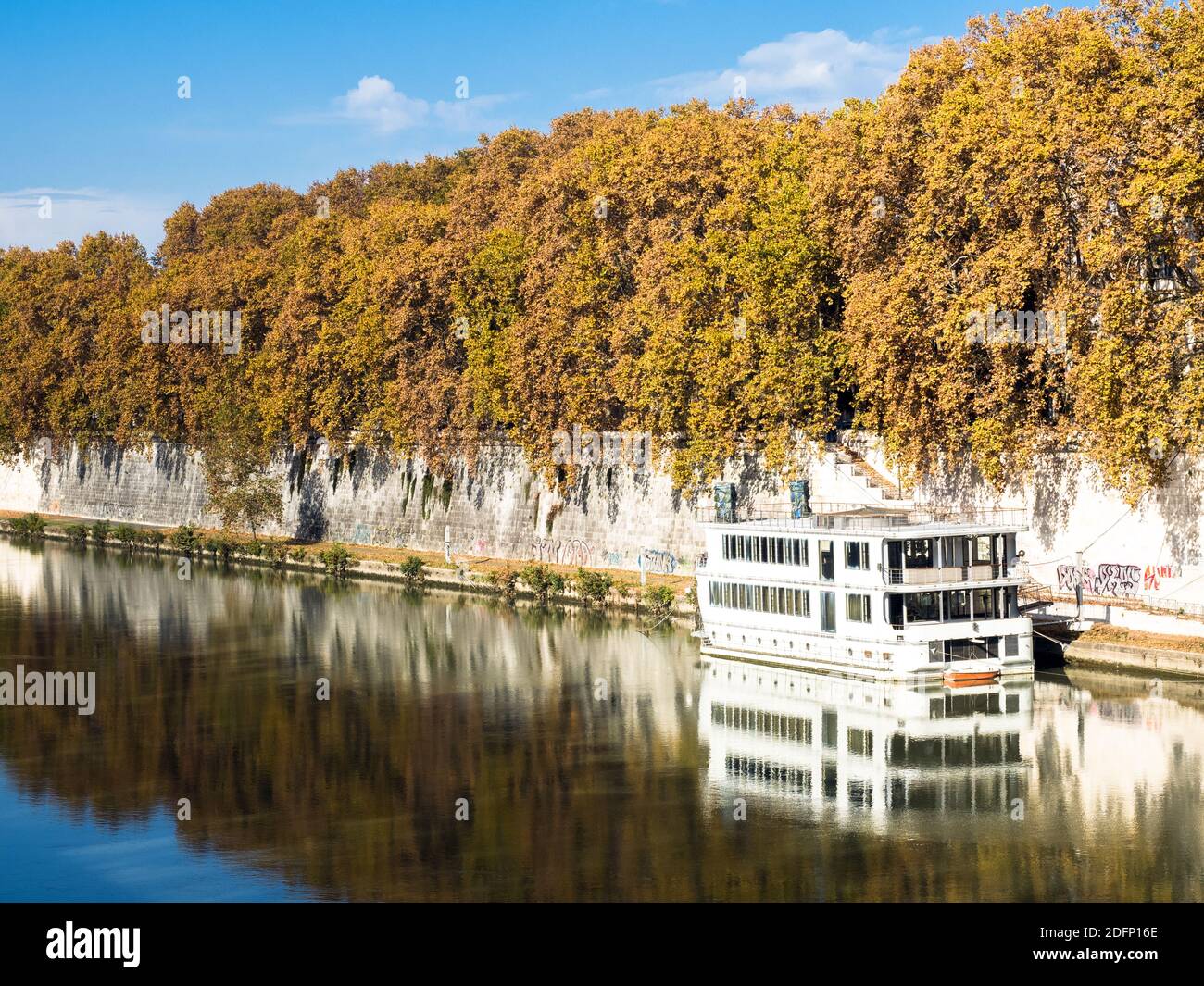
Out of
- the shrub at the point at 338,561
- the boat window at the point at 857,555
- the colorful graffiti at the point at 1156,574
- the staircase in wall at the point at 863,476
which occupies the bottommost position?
the shrub at the point at 338,561

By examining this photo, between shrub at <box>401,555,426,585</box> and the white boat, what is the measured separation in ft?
88.6

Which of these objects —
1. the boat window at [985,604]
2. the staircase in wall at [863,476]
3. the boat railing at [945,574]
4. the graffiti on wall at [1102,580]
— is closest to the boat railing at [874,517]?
the staircase in wall at [863,476]

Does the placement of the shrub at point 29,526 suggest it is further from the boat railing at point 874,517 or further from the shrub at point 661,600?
the boat railing at point 874,517

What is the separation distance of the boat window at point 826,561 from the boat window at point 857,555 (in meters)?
0.67

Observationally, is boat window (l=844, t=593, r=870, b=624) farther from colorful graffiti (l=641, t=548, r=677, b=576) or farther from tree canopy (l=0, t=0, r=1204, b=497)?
colorful graffiti (l=641, t=548, r=677, b=576)

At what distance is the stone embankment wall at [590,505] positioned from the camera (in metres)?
49.0

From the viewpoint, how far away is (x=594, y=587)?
63250 mm

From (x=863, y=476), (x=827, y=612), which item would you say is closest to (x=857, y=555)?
(x=827, y=612)

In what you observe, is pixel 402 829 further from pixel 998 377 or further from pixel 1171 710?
pixel 998 377

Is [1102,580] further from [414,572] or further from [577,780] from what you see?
[414,572]

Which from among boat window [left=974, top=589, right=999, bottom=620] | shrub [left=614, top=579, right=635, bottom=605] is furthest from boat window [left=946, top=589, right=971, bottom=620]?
shrub [left=614, top=579, right=635, bottom=605]

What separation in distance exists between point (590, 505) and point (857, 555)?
90.1 ft

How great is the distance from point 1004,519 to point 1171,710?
1322 cm
